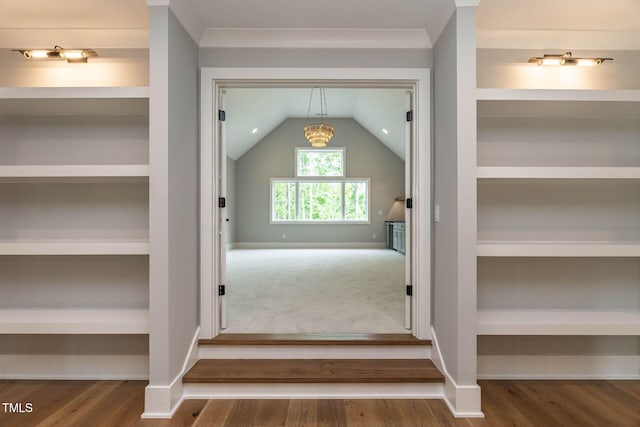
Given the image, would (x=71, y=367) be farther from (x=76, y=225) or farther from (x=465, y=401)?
(x=465, y=401)

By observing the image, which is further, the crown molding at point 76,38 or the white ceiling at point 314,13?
the crown molding at point 76,38

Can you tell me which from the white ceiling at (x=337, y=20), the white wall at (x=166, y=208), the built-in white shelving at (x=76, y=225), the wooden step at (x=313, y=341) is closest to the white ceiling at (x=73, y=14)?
the white ceiling at (x=337, y=20)

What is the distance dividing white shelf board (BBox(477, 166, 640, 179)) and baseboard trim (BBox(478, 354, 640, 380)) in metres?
1.30

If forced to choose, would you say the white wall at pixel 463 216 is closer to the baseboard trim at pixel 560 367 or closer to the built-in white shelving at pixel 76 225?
the baseboard trim at pixel 560 367

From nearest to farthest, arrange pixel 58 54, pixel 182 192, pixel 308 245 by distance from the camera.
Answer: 1. pixel 182 192
2. pixel 58 54
3. pixel 308 245

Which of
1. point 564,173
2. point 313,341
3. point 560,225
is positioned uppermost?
point 564,173

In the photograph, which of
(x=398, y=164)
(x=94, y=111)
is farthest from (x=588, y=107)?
(x=398, y=164)

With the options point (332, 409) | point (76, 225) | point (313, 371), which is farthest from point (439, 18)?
point (76, 225)

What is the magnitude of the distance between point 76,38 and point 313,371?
2898mm

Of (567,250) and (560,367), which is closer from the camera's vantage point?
(567,250)

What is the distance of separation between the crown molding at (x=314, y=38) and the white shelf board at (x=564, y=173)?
1.09 m

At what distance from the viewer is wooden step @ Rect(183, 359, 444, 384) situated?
2.26 metres

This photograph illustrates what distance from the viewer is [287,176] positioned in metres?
10.6

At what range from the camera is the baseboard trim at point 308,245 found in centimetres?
1038
